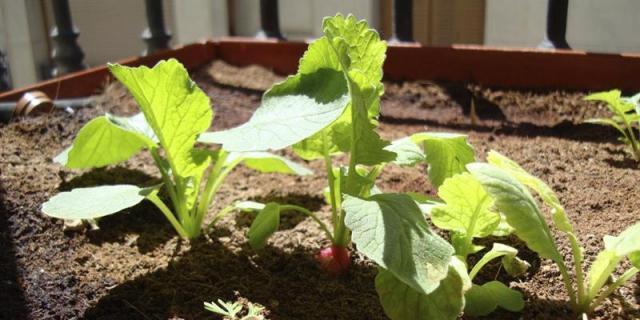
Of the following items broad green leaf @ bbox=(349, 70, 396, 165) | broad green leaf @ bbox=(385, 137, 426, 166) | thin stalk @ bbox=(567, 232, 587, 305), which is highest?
broad green leaf @ bbox=(349, 70, 396, 165)

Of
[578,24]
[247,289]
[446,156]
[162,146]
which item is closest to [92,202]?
[162,146]

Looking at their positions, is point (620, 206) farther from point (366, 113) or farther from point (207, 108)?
point (207, 108)

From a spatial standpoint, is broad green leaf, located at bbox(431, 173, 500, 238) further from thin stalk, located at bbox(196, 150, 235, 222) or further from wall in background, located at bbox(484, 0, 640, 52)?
wall in background, located at bbox(484, 0, 640, 52)

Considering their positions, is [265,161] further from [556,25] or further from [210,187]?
[556,25]

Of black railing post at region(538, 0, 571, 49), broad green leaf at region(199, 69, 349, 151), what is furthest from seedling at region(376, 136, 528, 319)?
black railing post at region(538, 0, 571, 49)

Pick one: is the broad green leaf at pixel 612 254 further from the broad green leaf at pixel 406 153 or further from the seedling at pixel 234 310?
the seedling at pixel 234 310

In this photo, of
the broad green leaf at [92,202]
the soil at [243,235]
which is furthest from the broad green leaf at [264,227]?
the broad green leaf at [92,202]
